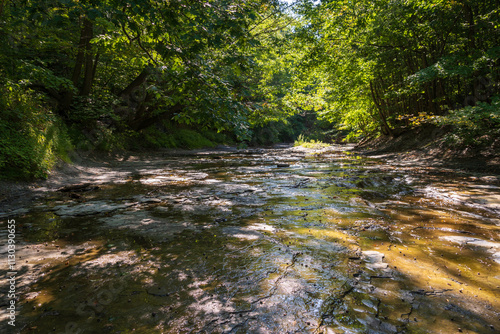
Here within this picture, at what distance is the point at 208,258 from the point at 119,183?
5.23 metres

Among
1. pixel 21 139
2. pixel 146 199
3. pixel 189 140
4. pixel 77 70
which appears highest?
pixel 77 70

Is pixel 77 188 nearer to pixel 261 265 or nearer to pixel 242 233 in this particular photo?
pixel 242 233

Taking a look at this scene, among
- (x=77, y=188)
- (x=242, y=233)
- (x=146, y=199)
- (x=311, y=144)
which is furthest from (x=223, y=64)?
(x=311, y=144)

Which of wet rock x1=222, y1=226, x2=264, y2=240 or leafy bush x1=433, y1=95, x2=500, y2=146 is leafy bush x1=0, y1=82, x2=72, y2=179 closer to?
wet rock x1=222, y1=226, x2=264, y2=240

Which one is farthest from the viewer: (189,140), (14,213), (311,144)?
(311,144)

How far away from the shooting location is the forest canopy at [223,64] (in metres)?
4.04

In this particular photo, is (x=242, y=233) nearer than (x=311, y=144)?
Yes

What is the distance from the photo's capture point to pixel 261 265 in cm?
243

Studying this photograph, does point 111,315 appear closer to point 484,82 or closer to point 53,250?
point 53,250

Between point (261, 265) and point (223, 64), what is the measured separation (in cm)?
416

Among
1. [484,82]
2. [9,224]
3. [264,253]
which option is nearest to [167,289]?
[264,253]

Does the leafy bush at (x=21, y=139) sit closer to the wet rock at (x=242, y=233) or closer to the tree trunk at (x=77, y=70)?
the tree trunk at (x=77, y=70)


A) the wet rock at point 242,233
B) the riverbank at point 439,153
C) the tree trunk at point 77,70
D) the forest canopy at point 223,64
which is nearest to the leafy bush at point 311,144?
the forest canopy at point 223,64

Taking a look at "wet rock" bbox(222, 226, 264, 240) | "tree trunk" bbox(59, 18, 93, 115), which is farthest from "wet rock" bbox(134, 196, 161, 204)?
"tree trunk" bbox(59, 18, 93, 115)
